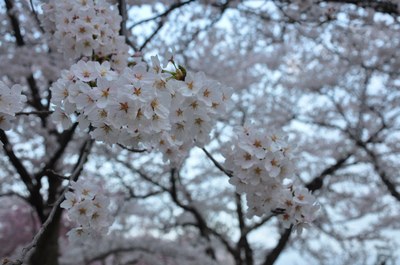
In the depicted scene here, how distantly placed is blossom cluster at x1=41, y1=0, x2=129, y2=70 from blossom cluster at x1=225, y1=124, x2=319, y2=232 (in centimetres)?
108

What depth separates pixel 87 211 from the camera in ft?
5.37

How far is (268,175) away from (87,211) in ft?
3.17

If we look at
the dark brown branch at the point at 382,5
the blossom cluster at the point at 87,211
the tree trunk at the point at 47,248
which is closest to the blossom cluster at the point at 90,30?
the blossom cluster at the point at 87,211

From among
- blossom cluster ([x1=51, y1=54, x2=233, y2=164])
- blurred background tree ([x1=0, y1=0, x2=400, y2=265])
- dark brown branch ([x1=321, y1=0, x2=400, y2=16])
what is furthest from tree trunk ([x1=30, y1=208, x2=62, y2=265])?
dark brown branch ([x1=321, y1=0, x2=400, y2=16])

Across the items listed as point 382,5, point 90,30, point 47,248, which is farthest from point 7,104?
point 47,248

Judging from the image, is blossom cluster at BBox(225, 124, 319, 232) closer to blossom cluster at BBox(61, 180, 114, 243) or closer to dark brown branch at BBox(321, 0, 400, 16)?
blossom cluster at BBox(61, 180, 114, 243)

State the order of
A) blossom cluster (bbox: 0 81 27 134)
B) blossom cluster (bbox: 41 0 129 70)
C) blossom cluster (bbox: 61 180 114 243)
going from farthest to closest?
blossom cluster (bbox: 41 0 129 70), blossom cluster (bbox: 61 180 114 243), blossom cluster (bbox: 0 81 27 134)

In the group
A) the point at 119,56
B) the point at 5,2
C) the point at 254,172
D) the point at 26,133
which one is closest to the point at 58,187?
the point at 26,133

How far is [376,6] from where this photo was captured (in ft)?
11.0

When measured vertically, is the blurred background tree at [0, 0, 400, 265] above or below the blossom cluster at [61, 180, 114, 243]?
above

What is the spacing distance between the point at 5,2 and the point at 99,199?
12.1 ft

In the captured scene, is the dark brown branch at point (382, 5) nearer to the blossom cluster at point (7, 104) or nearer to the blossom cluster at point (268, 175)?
the blossom cluster at point (268, 175)

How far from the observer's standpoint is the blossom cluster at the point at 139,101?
1.29 meters

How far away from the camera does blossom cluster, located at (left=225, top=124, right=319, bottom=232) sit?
1.65 metres
